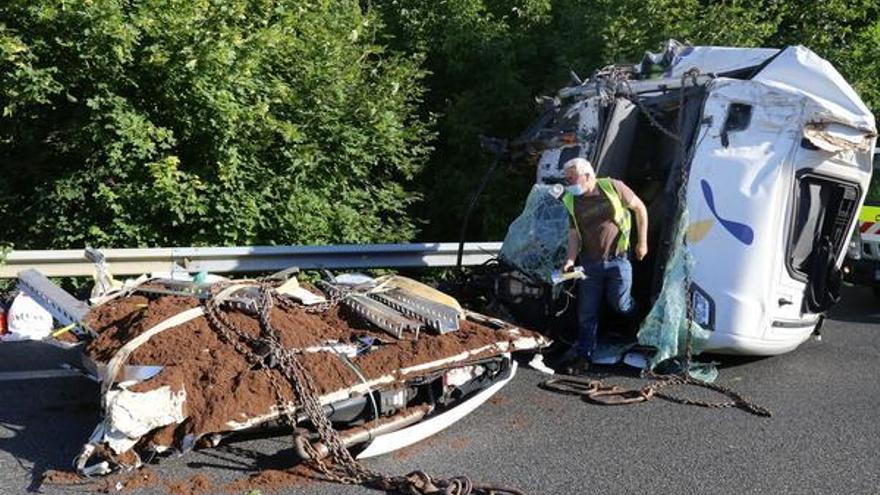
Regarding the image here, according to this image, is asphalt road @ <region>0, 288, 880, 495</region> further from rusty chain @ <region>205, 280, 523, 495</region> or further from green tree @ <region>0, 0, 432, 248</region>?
green tree @ <region>0, 0, 432, 248</region>

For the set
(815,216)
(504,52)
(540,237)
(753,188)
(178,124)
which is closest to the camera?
(753,188)

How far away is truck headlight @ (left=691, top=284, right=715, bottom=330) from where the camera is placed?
609cm

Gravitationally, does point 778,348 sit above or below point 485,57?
below

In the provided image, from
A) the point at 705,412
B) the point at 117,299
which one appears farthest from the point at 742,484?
the point at 117,299

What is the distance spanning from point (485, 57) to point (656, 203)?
4.84 meters

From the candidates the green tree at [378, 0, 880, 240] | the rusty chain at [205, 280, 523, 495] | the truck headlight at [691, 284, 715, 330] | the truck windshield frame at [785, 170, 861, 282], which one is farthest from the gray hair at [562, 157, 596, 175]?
the green tree at [378, 0, 880, 240]

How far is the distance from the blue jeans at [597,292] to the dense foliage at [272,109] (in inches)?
129

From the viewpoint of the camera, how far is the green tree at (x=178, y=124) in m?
7.43

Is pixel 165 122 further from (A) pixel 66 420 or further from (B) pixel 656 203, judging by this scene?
(B) pixel 656 203

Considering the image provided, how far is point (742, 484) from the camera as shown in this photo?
4312 millimetres

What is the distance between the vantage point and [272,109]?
8.64 m

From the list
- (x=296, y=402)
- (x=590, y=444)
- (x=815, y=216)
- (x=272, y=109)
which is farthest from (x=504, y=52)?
(x=296, y=402)

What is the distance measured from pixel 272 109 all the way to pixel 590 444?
5.16 m

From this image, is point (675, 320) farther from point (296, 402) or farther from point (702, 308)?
point (296, 402)
